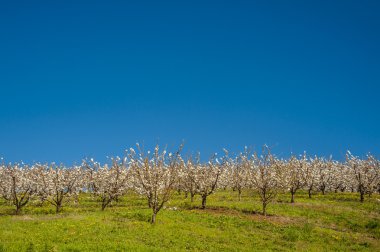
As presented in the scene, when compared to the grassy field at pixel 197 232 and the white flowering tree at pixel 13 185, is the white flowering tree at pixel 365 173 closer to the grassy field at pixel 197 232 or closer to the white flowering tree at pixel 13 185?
the grassy field at pixel 197 232

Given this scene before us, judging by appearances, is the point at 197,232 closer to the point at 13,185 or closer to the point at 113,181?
the point at 113,181

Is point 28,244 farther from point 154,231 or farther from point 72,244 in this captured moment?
point 154,231

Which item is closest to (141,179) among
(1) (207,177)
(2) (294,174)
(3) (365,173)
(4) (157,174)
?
(4) (157,174)

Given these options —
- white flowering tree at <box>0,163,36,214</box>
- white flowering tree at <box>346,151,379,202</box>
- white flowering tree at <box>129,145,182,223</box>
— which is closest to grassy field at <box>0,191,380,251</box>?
white flowering tree at <box>129,145,182,223</box>

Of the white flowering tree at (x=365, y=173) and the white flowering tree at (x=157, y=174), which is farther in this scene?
the white flowering tree at (x=365, y=173)

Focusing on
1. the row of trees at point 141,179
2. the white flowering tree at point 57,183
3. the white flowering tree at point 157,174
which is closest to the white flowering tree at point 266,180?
the row of trees at point 141,179

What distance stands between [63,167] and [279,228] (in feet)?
95.7

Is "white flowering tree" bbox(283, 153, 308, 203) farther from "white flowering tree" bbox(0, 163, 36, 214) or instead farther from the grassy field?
"white flowering tree" bbox(0, 163, 36, 214)

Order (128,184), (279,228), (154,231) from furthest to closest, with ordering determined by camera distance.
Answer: (128,184), (279,228), (154,231)

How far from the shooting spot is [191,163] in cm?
4753

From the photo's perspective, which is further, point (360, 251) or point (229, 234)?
point (229, 234)

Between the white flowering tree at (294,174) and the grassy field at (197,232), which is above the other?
the white flowering tree at (294,174)

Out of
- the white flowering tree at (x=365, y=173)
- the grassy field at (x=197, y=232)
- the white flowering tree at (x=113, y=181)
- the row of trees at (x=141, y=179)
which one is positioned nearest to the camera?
the grassy field at (x=197, y=232)

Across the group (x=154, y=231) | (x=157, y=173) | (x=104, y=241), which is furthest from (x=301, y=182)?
(x=104, y=241)
